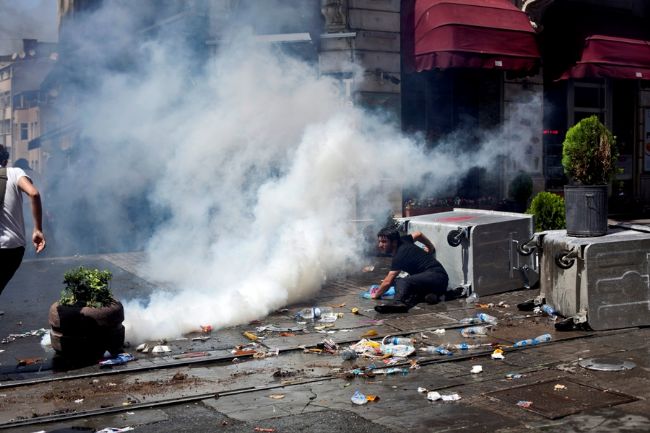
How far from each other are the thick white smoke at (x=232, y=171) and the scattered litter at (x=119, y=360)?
54 centimetres

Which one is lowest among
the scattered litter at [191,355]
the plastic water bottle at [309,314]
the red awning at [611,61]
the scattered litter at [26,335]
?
the scattered litter at [191,355]

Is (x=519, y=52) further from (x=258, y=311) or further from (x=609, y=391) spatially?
(x=609, y=391)

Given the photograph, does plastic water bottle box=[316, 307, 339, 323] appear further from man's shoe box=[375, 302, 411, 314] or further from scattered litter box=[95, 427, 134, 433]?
scattered litter box=[95, 427, 134, 433]

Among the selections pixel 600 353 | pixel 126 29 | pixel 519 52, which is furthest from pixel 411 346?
pixel 126 29

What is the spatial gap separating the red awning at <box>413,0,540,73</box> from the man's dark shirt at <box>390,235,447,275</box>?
523cm

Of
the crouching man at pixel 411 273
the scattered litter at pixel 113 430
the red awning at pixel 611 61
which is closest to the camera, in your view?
the scattered litter at pixel 113 430

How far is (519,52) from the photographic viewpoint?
13.5 meters

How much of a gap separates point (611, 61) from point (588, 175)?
27.4ft

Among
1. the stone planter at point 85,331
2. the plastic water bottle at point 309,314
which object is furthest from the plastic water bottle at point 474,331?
the stone planter at point 85,331

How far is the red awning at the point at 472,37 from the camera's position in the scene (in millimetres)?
12805

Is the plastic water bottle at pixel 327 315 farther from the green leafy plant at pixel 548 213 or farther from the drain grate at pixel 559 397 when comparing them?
the green leafy plant at pixel 548 213

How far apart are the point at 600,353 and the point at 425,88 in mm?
9256

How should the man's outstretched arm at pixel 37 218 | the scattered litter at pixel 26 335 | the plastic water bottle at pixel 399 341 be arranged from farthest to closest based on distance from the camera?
the scattered litter at pixel 26 335
the plastic water bottle at pixel 399 341
the man's outstretched arm at pixel 37 218

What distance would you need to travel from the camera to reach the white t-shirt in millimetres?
5906
